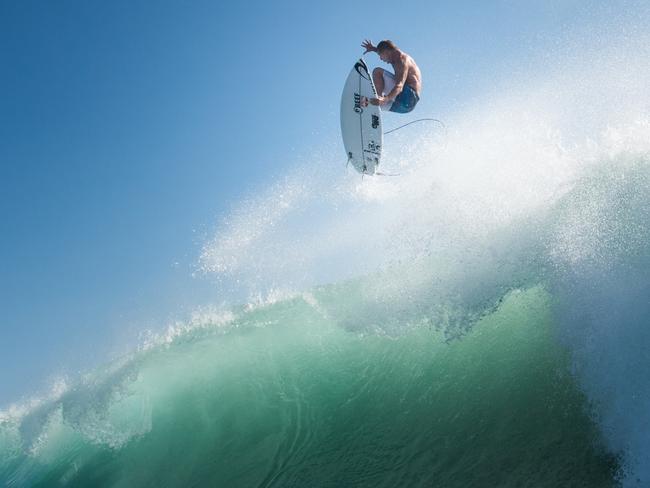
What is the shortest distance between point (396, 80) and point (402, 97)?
36cm

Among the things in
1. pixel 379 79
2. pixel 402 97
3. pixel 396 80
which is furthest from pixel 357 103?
pixel 396 80

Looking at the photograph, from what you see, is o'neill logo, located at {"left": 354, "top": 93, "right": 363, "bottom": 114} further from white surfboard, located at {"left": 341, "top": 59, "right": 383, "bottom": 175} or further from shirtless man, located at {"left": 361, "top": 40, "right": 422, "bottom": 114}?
shirtless man, located at {"left": 361, "top": 40, "right": 422, "bottom": 114}

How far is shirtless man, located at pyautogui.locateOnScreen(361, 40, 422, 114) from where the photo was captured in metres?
6.58

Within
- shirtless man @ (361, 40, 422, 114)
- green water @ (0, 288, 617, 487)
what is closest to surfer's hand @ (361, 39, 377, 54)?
shirtless man @ (361, 40, 422, 114)

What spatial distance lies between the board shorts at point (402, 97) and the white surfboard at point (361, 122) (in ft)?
0.94

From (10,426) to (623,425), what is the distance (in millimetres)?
17740

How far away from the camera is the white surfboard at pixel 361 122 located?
24.7 ft

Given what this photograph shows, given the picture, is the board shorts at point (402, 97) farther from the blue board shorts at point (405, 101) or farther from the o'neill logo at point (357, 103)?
the o'neill logo at point (357, 103)

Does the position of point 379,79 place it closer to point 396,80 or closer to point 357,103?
point 396,80

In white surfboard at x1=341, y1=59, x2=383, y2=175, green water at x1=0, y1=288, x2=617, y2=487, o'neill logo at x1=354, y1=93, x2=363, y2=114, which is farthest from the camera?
o'neill logo at x1=354, y1=93, x2=363, y2=114

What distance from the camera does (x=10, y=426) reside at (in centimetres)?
1380

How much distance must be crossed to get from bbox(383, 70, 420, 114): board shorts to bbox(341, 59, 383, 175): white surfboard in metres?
0.29

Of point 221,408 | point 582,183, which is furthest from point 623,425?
point 221,408

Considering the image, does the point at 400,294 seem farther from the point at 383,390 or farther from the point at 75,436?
the point at 75,436
